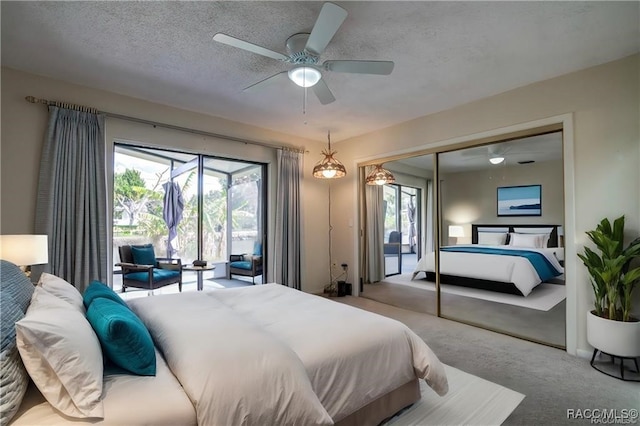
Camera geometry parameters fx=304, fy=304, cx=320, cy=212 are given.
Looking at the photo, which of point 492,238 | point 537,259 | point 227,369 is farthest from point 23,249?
point 537,259

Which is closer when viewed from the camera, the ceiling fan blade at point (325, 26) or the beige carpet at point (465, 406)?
the ceiling fan blade at point (325, 26)

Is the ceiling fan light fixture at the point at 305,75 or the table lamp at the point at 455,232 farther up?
the ceiling fan light fixture at the point at 305,75

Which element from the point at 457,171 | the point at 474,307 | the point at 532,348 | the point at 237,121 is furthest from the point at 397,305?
the point at 237,121

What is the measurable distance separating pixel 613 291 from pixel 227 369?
9.91ft

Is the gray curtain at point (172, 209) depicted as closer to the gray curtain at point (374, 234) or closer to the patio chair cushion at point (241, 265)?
the patio chair cushion at point (241, 265)

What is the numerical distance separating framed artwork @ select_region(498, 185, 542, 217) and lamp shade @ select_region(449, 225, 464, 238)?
0.49 metres

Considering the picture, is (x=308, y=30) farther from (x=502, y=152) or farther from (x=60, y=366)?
(x=502, y=152)

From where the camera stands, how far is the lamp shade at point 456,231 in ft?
12.9

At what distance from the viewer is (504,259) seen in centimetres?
365

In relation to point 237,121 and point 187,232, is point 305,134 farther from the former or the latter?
point 187,232

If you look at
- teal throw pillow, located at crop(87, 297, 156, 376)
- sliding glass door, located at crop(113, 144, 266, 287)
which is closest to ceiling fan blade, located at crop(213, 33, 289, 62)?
teal throw pillow, located at crop(87, 297, 156, 376)

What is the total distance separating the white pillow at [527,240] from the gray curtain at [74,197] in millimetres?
4567

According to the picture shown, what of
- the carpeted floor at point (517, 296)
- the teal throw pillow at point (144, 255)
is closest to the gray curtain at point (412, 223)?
the carpeted floor at point (517, 296)

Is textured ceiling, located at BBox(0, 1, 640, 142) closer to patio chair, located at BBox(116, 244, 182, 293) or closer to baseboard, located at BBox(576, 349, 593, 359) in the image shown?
patio chair, located at BBox(116, 244, 182, 293)
